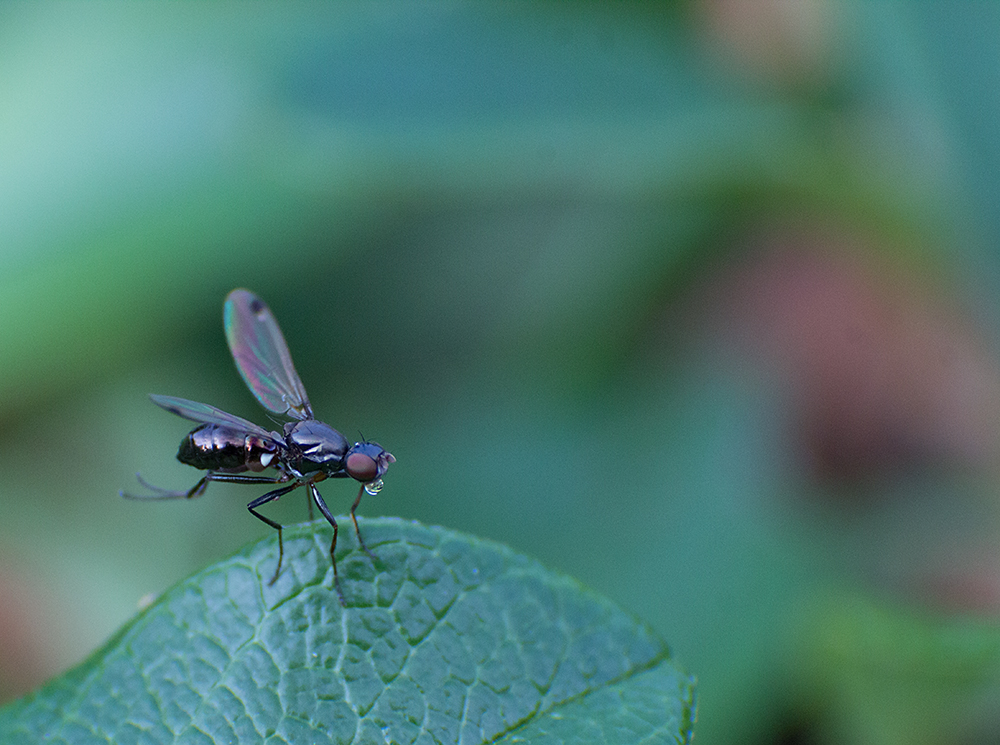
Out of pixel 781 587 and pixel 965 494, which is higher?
pixel 965 494

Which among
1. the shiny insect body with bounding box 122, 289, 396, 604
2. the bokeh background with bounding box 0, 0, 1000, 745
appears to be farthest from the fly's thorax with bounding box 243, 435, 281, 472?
the bokeh background with bounding box 0, 0, 1000, 745

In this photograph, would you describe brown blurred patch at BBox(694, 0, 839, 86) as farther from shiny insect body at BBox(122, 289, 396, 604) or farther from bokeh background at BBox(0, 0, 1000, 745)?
shiny insect body at BBox(122, 289, 396, 604)

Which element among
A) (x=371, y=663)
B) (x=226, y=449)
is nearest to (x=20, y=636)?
(x=226, y=449)

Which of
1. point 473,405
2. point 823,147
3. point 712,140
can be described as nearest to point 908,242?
point 823,147

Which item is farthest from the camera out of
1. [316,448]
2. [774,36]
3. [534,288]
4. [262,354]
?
[774,36]

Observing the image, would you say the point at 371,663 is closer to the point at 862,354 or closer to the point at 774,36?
the point at 862,354

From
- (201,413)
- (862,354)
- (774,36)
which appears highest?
(774,36)

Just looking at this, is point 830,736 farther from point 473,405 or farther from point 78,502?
point 78,502
